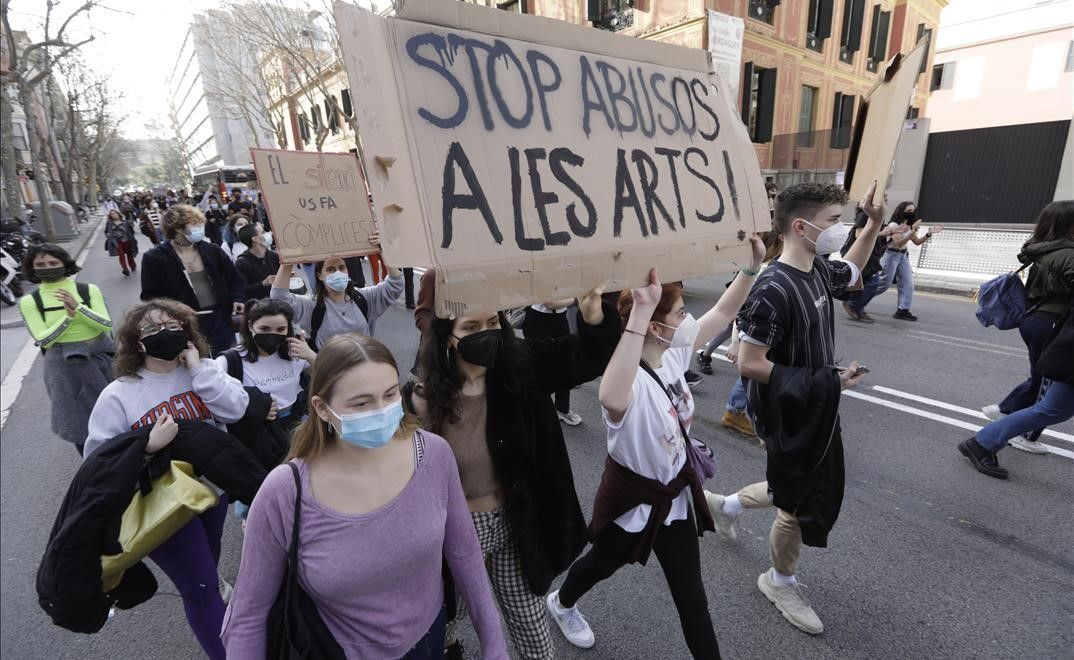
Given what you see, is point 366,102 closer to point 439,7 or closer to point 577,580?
point 439,7

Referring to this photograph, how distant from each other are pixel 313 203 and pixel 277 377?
3.88 ft

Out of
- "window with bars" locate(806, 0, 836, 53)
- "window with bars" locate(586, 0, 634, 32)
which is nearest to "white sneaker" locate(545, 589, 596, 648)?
"window with bars" locate(586, 0, 634, 32)

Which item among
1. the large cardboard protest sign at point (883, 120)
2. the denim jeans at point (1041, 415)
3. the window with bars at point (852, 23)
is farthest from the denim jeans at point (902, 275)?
the window with bars at point (852, 23)

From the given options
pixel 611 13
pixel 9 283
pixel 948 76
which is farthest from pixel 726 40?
pixel 948 76

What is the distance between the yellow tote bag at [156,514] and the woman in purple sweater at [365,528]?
0.75 metres

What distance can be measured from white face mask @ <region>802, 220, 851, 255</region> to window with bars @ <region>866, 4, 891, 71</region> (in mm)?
21072

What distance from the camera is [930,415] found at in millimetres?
4625

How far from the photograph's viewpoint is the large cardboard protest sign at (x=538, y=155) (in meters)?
1.12

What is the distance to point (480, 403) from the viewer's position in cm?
188

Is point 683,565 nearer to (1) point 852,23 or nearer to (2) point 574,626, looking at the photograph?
(2) point 574,626

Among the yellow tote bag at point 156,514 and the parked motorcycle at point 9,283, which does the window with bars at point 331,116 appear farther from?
the yellow tote bag at point 156,514

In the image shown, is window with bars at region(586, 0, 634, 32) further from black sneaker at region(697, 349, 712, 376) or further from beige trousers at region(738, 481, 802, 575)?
beige trousers at region(738, 481, 802, 575)

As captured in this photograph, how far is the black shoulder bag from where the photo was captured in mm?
1318

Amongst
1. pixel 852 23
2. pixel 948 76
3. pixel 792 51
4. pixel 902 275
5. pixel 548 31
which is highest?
pixel 948 76
